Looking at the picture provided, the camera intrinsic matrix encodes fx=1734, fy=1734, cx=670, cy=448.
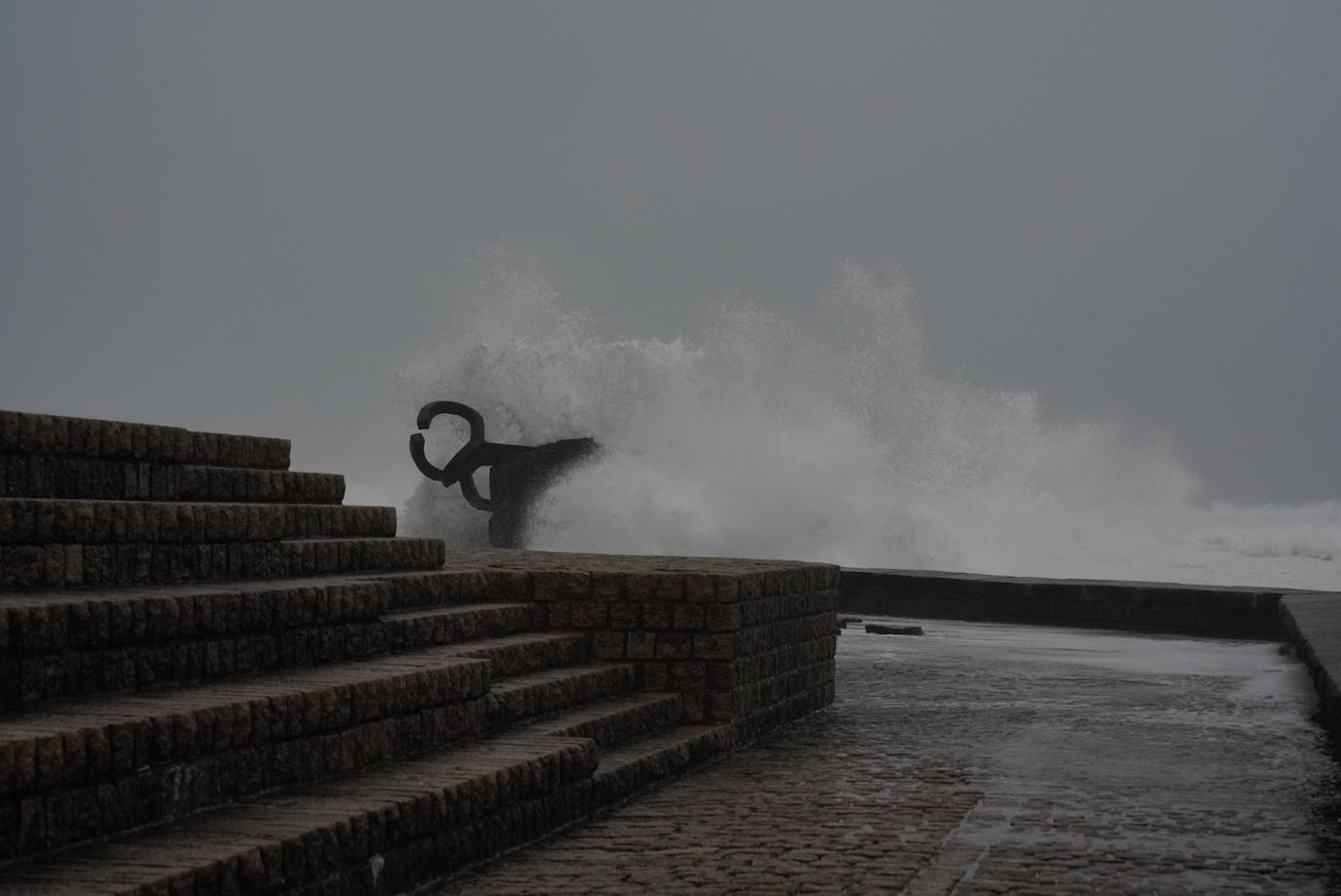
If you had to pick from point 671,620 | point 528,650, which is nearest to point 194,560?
point 528,650

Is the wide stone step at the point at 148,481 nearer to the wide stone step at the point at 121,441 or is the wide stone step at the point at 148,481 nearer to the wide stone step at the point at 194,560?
the wide stone step at the point at 121,441

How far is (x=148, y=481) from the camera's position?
6.53 meters

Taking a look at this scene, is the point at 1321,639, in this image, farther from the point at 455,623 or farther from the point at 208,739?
the point at 208,739

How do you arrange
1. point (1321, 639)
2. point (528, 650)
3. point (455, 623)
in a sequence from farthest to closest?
point (1321, 639), point (528, 650), point (455, 623)

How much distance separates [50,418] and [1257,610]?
1307cm

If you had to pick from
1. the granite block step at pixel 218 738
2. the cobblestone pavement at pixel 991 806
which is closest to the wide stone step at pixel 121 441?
the granite block step at pixel 218 738

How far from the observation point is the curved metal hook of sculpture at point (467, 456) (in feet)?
86.8

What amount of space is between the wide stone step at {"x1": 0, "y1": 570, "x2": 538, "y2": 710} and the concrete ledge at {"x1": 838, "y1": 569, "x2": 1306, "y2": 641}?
11222mm

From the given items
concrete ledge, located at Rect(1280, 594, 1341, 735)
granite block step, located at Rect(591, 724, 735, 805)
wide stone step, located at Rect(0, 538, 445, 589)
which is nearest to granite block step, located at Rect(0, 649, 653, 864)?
granite block step, located at Rect(591, 724, 735, 805)

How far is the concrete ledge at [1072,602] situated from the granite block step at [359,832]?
38.5 ft

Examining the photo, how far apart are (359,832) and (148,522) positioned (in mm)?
1688

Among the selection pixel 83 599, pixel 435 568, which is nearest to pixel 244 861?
pixel 83 599

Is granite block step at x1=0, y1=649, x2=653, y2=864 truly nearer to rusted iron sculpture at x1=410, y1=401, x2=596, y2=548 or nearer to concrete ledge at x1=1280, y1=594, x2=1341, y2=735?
concrete ledge at x1=1280, y1=594, x2=1341, y2=735

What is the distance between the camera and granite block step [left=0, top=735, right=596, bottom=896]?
4107 mm
